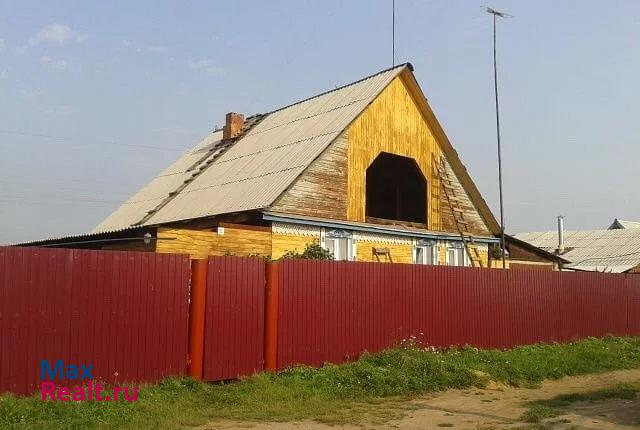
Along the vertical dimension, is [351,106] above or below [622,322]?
above

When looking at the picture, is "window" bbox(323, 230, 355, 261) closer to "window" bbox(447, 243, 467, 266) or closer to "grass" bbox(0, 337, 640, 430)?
"window" bbox(447, 243, 467, 266)

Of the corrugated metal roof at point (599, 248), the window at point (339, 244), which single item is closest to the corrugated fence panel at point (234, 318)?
the window at point (339, 244)

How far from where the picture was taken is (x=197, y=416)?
26.1 feet

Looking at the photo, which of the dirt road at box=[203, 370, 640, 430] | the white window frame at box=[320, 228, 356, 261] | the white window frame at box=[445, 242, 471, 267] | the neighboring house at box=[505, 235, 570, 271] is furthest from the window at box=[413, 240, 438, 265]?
the dirt road at box=[203, 370, 640, 430]

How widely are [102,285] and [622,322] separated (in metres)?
15.6

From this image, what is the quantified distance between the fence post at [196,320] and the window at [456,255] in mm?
13636

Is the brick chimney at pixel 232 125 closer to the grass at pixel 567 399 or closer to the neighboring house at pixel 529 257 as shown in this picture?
the neighboring house at pixel 529 257

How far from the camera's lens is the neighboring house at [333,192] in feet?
55.8

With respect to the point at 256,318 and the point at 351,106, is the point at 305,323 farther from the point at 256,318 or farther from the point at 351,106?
the point at 351,106

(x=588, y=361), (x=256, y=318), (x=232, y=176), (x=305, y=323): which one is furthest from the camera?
(x=232, y=176)

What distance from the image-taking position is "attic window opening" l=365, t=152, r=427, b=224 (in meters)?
21.6

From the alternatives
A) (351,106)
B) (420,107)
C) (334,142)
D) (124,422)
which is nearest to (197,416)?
(124,422)

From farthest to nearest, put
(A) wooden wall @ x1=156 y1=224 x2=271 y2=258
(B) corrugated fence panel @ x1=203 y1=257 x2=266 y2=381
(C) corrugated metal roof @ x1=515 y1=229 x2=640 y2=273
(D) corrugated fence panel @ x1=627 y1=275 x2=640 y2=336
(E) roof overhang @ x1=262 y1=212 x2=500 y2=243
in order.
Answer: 1. (C) corrugated metal roof @ x1=515 y1=229 x2=640 y2=273
2. (D) corrugated fence panel @ x1=627 y1=275 x2=640 y2=336
3. (E) roof overhang @ x1=262 y1=212 x2=500 y2=243
4. (A) wooden wall @ x1=156 y1=224 x2=271 y2=258
5. (B) corrugated fence panel @ x1=203 y1=257 x2=266 y2=381

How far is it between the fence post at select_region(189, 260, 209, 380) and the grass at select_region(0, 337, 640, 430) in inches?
12.6
